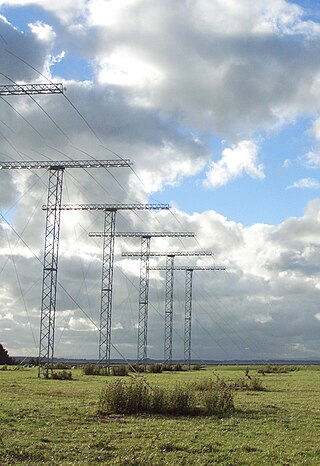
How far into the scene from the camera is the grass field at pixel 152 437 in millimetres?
15797

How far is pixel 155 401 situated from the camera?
2539 centimetres

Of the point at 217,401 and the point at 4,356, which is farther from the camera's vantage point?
the point at 4,356

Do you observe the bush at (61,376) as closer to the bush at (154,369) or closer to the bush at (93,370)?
the bush at (93,370)

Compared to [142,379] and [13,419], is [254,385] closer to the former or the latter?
[142,379]

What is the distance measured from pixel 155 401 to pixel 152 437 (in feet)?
21.9

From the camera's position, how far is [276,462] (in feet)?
52.9

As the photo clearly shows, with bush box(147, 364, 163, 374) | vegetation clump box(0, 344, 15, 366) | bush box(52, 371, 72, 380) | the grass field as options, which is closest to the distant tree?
vegetation clump box(0, 344, 15, 366)

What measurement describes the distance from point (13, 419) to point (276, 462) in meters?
9.18

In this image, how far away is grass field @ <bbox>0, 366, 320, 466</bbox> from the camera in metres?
15.8

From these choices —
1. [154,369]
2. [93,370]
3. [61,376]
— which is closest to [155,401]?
[61,376]

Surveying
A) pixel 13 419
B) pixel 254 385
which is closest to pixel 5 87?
pixel 13 419

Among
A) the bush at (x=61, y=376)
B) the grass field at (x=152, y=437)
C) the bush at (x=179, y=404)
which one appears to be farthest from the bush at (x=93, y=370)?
the bush at (x=179, y=404)

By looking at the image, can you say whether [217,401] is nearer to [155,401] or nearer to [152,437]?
[155,401]

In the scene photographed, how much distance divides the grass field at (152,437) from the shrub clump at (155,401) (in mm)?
765
